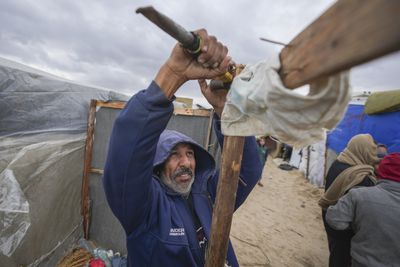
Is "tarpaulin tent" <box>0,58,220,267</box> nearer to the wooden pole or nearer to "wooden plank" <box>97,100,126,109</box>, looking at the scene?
"wooden plank" <box>97,100,126,109</box>

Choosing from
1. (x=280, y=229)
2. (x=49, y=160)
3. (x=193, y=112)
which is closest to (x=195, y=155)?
(x=193, y=112)

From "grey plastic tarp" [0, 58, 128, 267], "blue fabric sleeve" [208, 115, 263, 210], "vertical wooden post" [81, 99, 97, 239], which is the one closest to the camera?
"blue fabric sleeve" [208, 115, 263, 210]

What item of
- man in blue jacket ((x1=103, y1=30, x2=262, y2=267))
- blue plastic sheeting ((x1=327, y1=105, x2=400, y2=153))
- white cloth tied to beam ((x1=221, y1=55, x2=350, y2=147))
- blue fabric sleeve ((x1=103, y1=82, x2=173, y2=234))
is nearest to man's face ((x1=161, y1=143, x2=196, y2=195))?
man in blue jacket ((x1=103, y1=30, x2=262, y2=267))

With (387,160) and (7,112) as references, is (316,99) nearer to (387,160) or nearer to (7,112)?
(387,160)

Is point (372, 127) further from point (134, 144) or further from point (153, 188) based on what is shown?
point (134, 144)

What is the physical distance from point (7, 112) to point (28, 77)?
1.58 feet

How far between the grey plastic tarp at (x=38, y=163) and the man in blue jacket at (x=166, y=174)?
1699mm

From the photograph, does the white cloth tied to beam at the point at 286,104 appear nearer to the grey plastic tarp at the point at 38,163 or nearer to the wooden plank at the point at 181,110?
the grey plastic tarp at the point at 38,163

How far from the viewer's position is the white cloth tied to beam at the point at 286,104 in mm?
691

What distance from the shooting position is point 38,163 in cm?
285

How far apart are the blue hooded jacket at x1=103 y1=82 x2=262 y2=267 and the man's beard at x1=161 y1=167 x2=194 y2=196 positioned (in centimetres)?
5

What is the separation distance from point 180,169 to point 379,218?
1.98m

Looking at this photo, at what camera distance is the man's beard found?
1.79 metres

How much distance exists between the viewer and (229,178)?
1.16 meters
